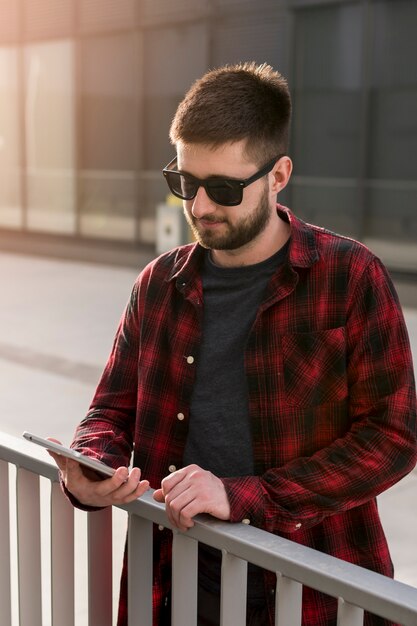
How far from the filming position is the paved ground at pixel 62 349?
5172mm

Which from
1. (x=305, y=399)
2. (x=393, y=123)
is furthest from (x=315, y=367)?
(x=393, y=123)

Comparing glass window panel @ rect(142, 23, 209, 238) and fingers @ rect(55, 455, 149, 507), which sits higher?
glass window panel @ rect(142, 23, 209, 238)

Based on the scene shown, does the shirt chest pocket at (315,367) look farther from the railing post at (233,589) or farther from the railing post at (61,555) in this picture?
the railing post at (61,555)

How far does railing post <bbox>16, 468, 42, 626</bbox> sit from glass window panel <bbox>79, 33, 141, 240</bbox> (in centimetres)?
1426

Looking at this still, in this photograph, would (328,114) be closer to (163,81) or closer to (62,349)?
(163,81)

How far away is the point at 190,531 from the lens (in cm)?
169

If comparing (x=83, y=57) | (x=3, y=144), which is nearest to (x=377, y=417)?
(x=83, y=57)

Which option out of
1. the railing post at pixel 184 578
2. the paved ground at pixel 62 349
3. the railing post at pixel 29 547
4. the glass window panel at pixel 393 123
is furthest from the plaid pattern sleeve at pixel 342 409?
the glass window panel at pixel 393 123

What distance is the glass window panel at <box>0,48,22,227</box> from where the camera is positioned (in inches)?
712

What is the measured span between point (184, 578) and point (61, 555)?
374mm

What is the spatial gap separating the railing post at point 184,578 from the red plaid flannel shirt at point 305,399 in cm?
11

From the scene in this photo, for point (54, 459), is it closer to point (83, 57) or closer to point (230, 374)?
point (230, 374)

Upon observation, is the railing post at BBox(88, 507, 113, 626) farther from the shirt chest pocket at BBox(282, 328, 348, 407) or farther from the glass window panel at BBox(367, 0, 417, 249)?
the glass window panel at BBox(367, 0, 417, 249)

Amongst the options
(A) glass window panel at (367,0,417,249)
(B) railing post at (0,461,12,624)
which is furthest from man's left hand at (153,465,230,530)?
(A) glass window panel at (367,0,417,249)
